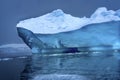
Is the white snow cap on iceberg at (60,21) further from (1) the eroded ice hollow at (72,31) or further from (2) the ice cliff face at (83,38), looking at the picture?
(2) the ice cliff face at (83,38)

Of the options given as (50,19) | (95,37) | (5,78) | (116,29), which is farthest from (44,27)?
(5,78)

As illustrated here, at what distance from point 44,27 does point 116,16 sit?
156 cm

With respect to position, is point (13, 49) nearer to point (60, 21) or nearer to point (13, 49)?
point (13, 49)

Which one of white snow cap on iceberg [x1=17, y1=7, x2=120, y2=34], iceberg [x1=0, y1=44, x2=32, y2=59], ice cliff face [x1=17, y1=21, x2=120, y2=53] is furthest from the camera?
iceberg [x1=0, y1=44, x2=32, y2=59]

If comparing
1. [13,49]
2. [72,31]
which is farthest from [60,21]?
[13,49]

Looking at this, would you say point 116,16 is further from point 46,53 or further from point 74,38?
point 46,53

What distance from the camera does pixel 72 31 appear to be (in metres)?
6.73

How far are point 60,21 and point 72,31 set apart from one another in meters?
0.41

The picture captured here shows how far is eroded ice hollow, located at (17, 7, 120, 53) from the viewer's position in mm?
6641

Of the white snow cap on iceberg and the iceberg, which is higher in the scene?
the white snow cap on iceberg

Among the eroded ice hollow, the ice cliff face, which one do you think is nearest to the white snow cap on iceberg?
the eroded ice hollow

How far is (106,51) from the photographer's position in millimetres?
6973

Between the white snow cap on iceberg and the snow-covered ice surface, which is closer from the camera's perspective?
the white snow cap on iceberg

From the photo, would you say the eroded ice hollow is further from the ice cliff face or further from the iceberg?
the iceberg
